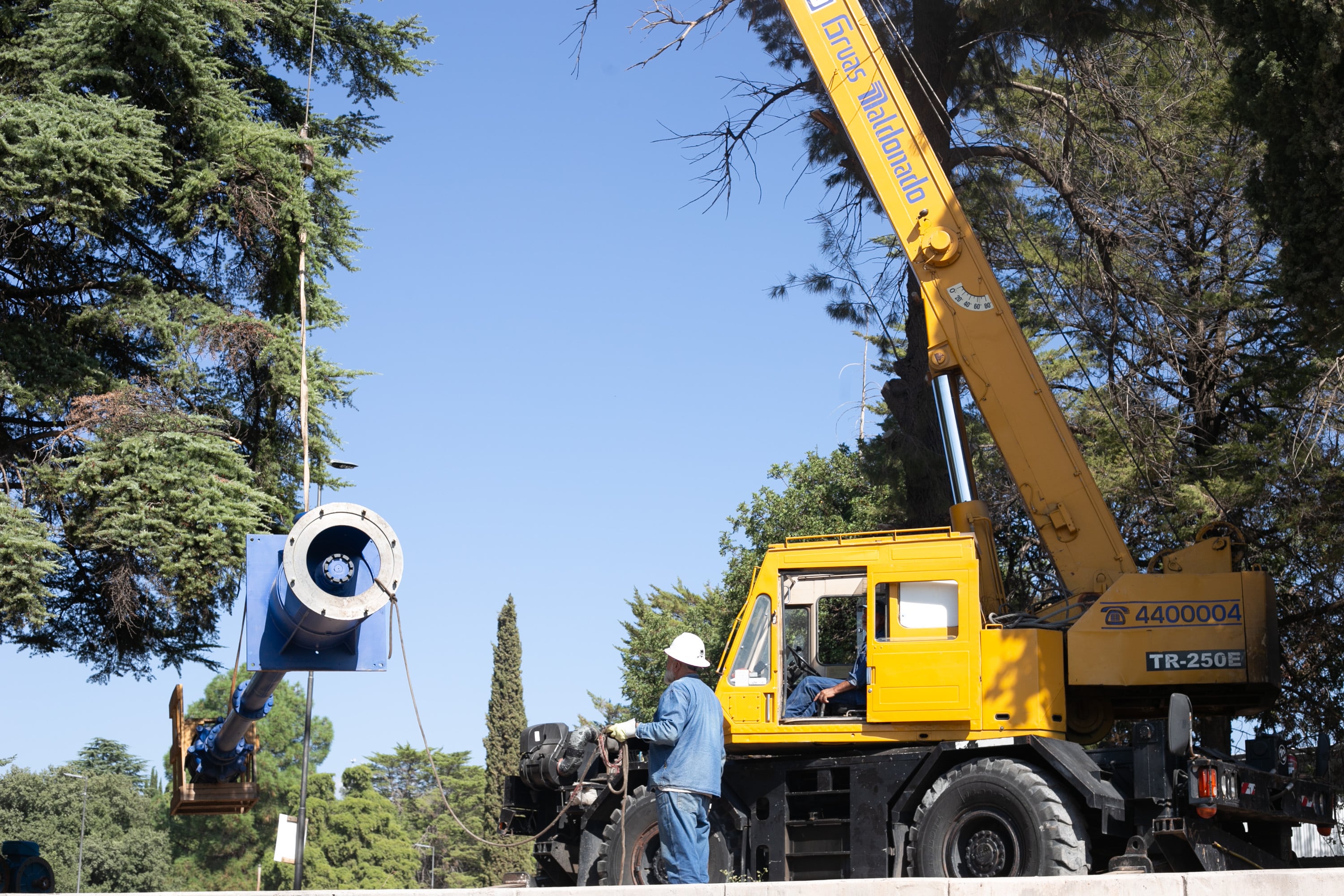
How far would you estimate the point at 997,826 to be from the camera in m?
9.92

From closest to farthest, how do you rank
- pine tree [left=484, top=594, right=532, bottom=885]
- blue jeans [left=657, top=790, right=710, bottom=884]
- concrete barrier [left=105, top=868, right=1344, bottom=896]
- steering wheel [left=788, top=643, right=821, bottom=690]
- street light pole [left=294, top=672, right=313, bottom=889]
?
concrete barrier [left=105, top=868, right=1344, bottom=896], blue jeans [left=657, top=790, right=710, bottom=884], steering wheel [left=788, top=643, right=821, bottom=690], street light pole [left=294, top=672, right=313, bottom=889], pine tree [left=484, top=594, right=532, bottom=885]

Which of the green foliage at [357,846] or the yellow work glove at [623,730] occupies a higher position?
the yellow work glove at [623,730]

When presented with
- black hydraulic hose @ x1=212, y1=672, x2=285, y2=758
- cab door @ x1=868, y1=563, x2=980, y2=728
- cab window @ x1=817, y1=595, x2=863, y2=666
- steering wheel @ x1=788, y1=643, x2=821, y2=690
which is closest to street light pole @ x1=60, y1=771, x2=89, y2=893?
black hydraulic hose @ x1=212, y1=672, x2=285, y2=758

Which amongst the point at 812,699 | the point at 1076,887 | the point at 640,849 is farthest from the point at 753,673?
the point at 1076,887

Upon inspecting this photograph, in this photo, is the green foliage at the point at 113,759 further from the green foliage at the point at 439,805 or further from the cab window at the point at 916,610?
the cab window at the point at 916,610

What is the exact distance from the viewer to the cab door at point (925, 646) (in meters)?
10.3

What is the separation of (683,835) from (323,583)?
2854 mm

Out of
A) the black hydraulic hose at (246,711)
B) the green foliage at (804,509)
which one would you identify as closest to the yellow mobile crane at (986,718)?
the black hydraulic hose at (246,711)

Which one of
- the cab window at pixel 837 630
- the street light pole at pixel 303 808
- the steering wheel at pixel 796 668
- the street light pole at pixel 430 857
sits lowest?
Answer: the street light pole at pixel 430 857

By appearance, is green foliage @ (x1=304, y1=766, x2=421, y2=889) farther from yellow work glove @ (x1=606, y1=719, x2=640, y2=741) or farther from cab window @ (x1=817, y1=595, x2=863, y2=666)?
yellow work glove @ (x1=606, y1=719, x2=640, y2=741)

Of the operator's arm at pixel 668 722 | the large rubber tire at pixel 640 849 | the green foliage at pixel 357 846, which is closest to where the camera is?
the operator's arm at pixel 668 722

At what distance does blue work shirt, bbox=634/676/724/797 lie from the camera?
8.34m

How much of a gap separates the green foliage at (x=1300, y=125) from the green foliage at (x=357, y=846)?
6411 cm

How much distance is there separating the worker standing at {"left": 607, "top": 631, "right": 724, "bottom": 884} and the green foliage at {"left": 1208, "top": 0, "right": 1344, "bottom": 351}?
20.2 feet
